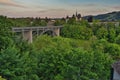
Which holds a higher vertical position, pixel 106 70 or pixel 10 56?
pixel 10 56

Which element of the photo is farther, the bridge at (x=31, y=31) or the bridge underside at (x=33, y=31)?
the bridge underside at (x=33, y=31)

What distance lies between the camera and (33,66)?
92.0 ft

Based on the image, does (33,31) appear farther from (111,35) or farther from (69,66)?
(69,66)

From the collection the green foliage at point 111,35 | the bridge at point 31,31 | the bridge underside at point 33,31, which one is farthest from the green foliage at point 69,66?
the green foliage at point 111,35

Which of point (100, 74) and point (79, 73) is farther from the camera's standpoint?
point (100, 74)

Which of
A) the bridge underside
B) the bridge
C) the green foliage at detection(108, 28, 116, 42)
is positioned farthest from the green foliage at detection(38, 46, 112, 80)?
the green foliage at detection(108, 28, 116, 42)

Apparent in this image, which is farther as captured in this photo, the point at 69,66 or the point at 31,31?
the point at 31,31

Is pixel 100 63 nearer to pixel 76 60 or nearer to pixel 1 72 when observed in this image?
pixel 76 60

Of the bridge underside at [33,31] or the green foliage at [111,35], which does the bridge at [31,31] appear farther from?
the green foliage at [111,35]

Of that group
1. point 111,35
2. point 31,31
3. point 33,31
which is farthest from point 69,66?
point 111,35

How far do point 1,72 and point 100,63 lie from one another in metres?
10.9

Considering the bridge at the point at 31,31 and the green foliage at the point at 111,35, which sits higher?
the bridge at the point at 31,31

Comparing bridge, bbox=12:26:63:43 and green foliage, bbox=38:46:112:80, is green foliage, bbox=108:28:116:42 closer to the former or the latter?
bridge, bbox=12:26:63:43

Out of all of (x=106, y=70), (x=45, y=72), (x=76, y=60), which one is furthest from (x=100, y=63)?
(x=45, y=72)
